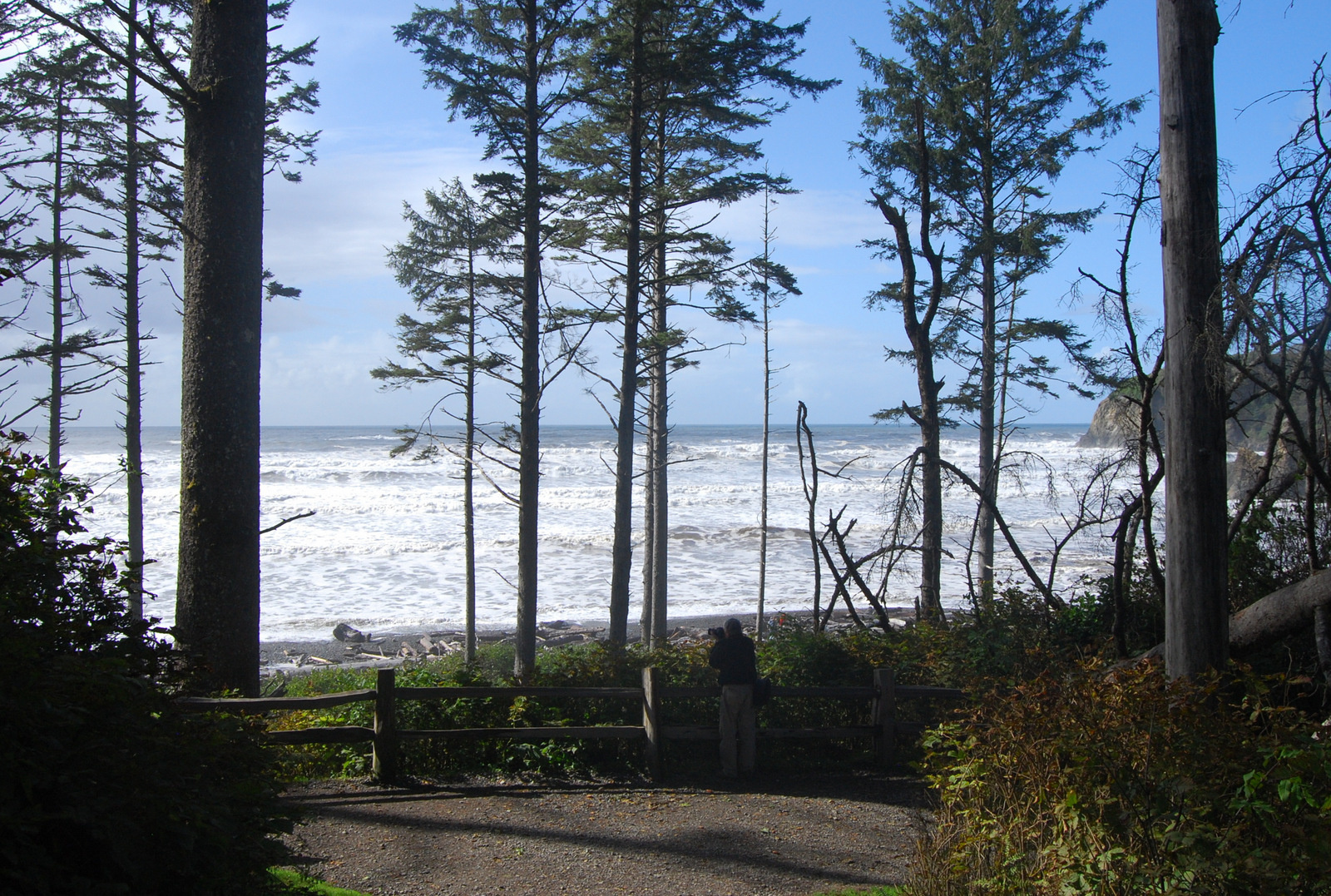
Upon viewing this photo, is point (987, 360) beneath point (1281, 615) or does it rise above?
above

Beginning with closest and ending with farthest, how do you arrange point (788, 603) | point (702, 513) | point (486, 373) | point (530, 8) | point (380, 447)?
point (530, 8)
point (486, 373)
point (788, 603)
point (702, 513)
point (380, 447)

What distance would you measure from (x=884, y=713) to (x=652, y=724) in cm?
226

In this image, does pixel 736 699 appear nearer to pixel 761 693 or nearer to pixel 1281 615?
pixel 761 693

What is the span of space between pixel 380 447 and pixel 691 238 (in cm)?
6909

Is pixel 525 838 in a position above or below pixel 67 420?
below

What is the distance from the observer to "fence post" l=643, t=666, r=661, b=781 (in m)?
7.87

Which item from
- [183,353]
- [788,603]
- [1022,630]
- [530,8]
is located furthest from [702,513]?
[183,353]

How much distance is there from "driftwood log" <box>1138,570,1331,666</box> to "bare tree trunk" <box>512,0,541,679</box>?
368 inches

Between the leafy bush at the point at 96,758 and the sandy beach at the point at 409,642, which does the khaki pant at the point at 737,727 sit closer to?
the leafy bush at the point at 96,758

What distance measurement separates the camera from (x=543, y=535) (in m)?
38.1

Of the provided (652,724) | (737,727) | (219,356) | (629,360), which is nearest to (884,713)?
(737,727)

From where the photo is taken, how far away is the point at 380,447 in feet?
261

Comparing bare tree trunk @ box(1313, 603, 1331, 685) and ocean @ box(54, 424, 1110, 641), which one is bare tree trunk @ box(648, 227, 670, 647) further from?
bare tree trunk @ box(1313, 603, 1331, 685)

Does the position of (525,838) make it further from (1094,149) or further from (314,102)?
(1094,149)
